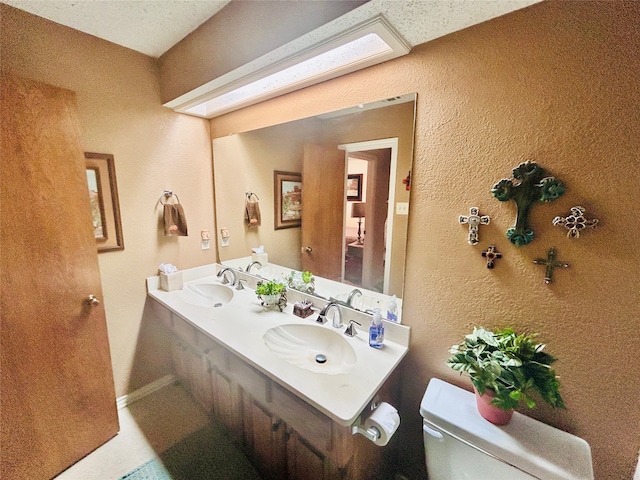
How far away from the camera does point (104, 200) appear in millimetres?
1552

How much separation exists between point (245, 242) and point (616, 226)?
6.26ft

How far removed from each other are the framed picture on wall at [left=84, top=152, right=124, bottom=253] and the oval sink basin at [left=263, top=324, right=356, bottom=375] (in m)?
1.19

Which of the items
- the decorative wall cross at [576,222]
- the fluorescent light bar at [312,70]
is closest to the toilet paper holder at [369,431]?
the decorative wall cross at [576,222]

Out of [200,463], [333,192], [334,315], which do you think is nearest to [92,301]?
[200,463]

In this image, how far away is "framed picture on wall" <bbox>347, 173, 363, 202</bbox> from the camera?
136 cm

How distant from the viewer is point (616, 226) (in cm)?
74

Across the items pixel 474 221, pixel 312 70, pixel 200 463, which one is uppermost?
pixel 312 70

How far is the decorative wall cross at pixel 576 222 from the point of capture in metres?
0.76

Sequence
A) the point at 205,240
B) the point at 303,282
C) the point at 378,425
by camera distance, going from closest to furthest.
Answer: the point at 378,425 → the point at 303,282 → the point at 205,240

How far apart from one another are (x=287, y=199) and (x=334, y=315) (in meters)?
0.86

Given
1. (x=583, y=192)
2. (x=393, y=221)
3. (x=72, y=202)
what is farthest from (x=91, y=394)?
(x=583, y=192)

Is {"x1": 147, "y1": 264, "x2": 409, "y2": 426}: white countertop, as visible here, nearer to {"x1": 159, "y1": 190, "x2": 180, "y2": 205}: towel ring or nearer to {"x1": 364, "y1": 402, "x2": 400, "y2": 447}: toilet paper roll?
{"x1": 364, "y1": 402, "x2": 400, "y2": 447}: toilet paper roll

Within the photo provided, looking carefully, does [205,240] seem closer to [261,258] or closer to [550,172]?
[261,258]

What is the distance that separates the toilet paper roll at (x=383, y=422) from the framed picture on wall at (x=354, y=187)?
0.95 m
